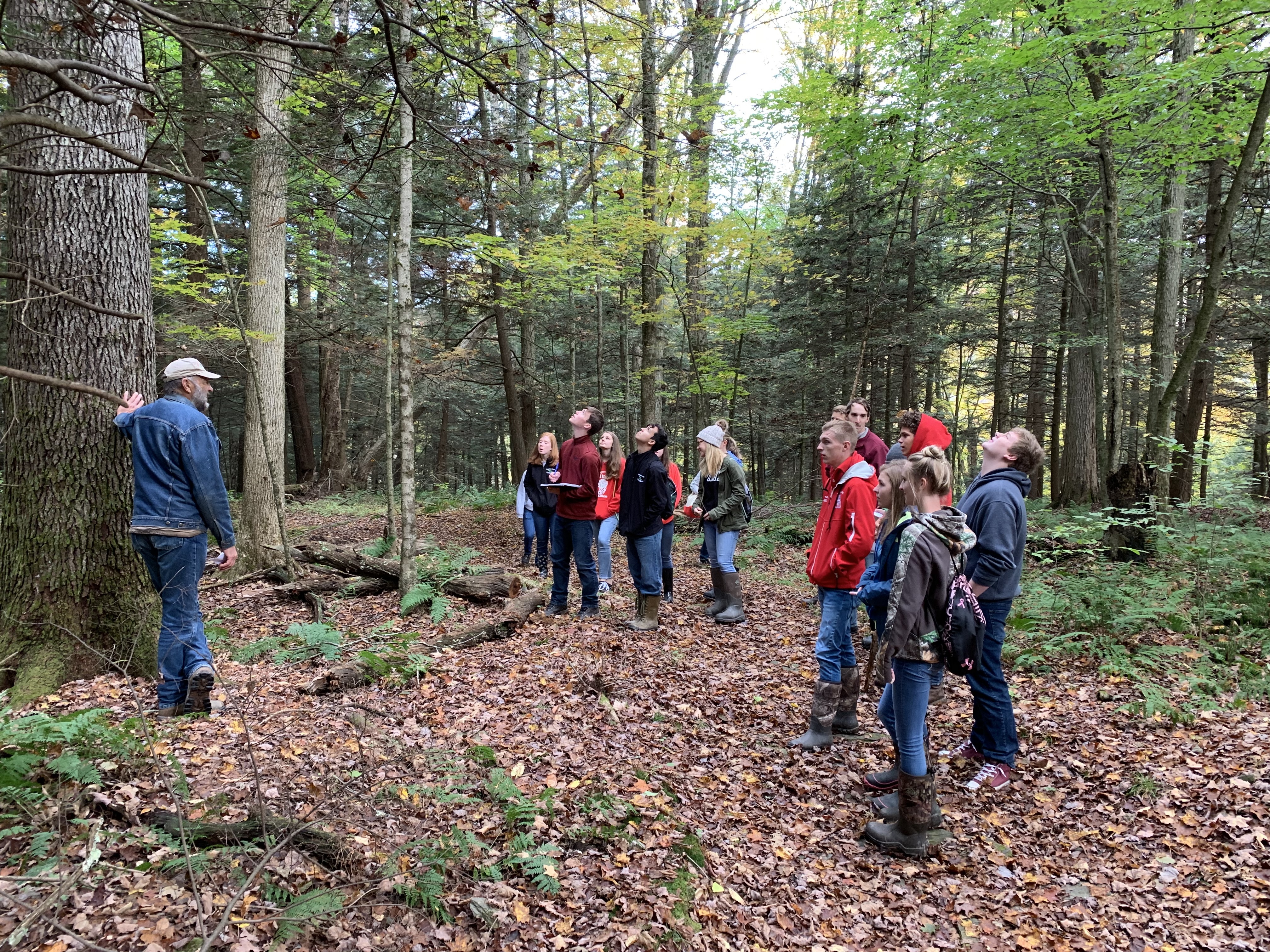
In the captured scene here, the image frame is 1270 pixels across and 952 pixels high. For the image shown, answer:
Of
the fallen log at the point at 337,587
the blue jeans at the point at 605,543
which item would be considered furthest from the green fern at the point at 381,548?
the blue jeans at the point at 605,543

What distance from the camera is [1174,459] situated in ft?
37.5

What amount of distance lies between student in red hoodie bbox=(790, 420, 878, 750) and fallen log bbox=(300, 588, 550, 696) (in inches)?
126

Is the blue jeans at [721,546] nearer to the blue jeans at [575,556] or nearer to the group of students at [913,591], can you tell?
the blue jeans at [575,556]

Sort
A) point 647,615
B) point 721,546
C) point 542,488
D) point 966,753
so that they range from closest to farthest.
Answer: point 966,753
point 647,615
point 721,546
point 542,488

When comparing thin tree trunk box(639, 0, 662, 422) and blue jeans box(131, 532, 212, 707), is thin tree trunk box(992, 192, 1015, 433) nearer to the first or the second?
thin tree trunk box(639, 0, 662, 422)

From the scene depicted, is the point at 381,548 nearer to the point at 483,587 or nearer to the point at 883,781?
the point at 483,587

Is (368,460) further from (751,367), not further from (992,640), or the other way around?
(992,640)

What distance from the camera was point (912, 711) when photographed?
3633 millimetres

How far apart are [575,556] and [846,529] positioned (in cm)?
345

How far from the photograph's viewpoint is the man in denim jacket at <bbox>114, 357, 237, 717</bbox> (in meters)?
4.14

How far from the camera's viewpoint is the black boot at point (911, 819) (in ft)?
12.1

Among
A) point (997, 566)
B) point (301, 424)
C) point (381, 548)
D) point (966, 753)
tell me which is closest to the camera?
point (997, 566)

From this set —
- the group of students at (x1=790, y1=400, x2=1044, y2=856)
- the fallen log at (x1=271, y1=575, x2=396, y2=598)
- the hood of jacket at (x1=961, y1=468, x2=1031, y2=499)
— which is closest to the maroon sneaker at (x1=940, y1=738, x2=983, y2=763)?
the group of students at (x1=790, y1=400, x2=1044, y2=856)

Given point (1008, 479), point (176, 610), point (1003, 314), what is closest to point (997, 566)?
point (1008, 479)
